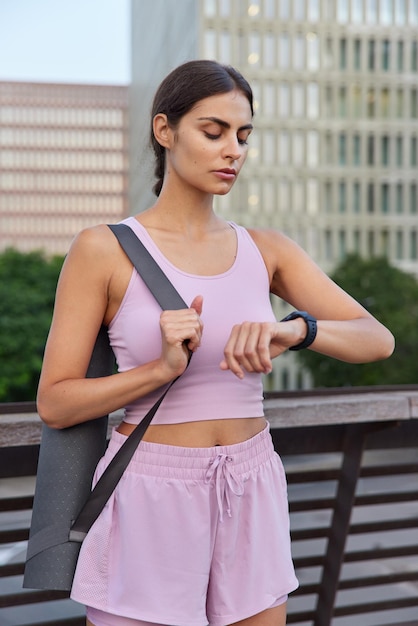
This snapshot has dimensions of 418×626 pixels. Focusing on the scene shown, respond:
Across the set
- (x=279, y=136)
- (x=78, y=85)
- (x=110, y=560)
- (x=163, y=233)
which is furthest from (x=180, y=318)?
(x=78, y=85)

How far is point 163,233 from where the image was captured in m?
1.98

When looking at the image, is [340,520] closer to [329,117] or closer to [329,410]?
[329,410]

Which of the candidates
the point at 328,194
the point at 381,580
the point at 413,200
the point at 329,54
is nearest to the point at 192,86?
the point at 381,580

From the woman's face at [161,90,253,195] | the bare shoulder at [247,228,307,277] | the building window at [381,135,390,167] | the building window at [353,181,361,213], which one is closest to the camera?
the woman's face at [161,90,253,195]

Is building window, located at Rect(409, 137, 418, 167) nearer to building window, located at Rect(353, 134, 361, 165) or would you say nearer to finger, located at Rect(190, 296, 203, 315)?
building window, located at Rect(353, 134, 361, 165)

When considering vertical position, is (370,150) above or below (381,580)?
above

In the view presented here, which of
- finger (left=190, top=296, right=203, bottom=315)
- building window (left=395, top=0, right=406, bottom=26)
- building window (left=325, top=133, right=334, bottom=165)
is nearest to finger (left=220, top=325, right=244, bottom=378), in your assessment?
finger (left=190, top=296, right=203, bottom=315)

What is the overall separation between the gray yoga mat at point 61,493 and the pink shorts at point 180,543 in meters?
0.04

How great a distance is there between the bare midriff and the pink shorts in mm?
19

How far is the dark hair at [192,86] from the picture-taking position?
6.28 feet

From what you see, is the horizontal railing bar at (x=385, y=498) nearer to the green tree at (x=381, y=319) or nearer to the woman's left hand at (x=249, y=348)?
the woman's left hand at (x=249, y=348)

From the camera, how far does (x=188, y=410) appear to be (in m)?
1.87

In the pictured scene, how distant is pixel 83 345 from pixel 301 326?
0.43 metres

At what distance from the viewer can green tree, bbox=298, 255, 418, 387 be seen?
49781 millimetres
